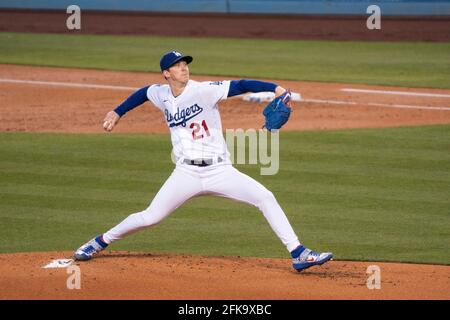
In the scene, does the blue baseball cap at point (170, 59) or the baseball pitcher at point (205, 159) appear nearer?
the baseball pitcher at point (205, 159)

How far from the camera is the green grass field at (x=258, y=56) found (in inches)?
777

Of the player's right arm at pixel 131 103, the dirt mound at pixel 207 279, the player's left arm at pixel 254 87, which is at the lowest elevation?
the dirt mound at pixel 207 279

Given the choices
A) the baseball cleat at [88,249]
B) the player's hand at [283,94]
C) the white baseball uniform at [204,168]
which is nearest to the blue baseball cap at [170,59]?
the white baseball uniform at [204,168]

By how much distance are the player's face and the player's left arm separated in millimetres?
Result: 382

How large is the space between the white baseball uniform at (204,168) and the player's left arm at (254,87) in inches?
2.6

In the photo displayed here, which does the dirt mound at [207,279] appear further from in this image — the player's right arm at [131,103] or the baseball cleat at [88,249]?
the player's right arm at [131,103]

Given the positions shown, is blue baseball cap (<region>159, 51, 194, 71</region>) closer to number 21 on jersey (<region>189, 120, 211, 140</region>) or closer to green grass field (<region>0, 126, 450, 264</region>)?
number 21 on jersey (<region>189, 120, 211, 140</region>)

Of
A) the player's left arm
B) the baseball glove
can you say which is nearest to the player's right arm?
the player's left arm

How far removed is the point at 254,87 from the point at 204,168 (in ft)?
2.42

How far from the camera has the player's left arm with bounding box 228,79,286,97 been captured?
7.55 m

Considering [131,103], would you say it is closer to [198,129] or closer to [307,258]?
[198,129]

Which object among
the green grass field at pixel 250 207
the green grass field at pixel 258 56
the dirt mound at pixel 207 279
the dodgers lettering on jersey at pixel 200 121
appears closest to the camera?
the dirt mound at pixel 207 279

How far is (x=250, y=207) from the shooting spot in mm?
10719

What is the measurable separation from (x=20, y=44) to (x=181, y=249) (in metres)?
16.7
